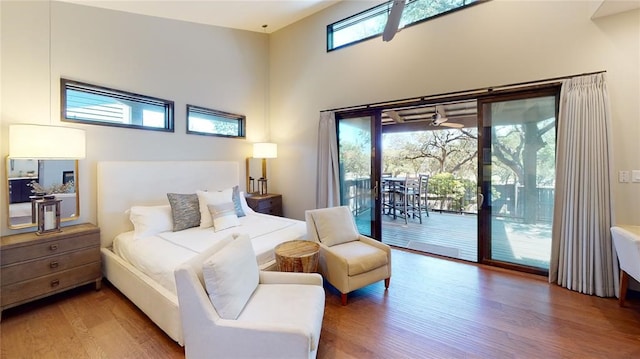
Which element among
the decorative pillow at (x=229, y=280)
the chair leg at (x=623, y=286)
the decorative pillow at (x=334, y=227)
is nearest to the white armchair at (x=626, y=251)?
the chair leg at (x=623, y=286)

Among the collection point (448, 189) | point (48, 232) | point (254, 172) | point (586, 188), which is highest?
point (254, 172)

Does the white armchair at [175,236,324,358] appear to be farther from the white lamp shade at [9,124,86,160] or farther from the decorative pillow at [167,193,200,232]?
the white lamp shade at [9,124,86,160]

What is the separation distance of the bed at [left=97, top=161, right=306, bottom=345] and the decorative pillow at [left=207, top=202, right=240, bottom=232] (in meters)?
0.07

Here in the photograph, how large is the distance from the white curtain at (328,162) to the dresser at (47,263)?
9.94 feet

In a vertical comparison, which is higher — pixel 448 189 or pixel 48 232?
pixel 448 189

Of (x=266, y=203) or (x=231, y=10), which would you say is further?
(x=266, y=203)

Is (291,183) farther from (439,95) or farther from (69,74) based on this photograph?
(69,74)

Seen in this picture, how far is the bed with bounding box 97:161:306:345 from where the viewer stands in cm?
208

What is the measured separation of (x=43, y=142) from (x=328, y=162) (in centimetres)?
339

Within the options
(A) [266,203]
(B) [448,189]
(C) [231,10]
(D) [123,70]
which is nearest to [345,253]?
(A) [266,203]

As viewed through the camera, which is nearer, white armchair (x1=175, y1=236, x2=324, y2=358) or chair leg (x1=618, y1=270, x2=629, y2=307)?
white armchair (x1=175, y1=236, x2=324, y2=358)

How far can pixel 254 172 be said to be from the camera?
5.03 metres

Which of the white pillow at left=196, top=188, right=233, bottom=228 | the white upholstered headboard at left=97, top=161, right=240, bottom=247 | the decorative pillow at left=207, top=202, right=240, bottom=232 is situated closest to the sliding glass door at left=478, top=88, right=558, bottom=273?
the decorative pillow at left=207, top=202, right=240, bottom=232

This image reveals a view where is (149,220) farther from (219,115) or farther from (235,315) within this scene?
(219,115)
